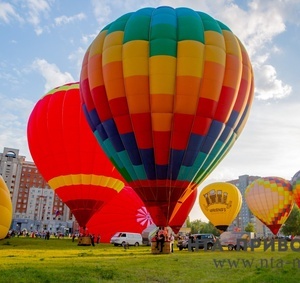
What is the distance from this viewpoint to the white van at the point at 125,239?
90.3 ft

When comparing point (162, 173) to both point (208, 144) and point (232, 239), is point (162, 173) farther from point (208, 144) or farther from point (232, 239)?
point (232, 239)

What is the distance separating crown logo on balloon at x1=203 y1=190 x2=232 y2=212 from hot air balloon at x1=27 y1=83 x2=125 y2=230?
60.1 ft

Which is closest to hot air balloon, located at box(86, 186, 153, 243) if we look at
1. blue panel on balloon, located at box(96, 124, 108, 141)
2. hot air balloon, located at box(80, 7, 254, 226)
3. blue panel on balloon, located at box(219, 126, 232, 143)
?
blue panel on balloon, located at box(96, 124, 108, 141)

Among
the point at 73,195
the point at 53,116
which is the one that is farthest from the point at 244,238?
the point at 53,116

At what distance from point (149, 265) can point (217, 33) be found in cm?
1089

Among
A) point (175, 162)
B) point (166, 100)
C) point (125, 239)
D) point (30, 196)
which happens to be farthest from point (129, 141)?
point (30, 196)

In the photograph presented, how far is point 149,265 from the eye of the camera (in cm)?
1213

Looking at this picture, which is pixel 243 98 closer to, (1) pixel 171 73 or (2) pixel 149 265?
(1) pixel 171 73

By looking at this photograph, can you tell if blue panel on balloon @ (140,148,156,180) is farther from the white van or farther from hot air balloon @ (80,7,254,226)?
the white van

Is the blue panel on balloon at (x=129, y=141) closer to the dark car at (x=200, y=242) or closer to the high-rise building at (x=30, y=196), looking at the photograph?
the dark car at (x=200, y=242)

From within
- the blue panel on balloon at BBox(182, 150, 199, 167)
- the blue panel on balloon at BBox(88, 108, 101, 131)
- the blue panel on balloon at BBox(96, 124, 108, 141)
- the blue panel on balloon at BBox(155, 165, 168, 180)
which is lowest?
the blue panel on balloon at BBox(155, 165, 168, 180)

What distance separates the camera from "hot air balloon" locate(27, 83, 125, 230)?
23500 mm

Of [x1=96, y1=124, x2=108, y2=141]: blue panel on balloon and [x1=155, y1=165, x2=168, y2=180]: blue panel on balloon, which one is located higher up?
[x1=96, y1=124, x2=108, y2=141]: blue panel on balloon

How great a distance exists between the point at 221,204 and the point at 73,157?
21074mm
